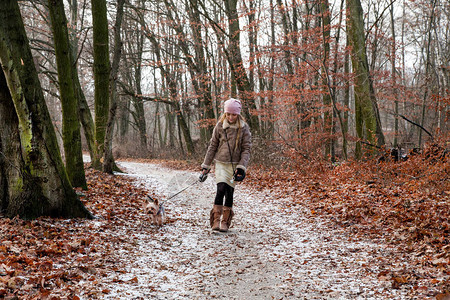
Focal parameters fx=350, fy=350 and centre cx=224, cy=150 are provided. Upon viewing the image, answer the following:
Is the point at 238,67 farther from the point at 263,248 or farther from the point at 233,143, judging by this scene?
the point at 263,248

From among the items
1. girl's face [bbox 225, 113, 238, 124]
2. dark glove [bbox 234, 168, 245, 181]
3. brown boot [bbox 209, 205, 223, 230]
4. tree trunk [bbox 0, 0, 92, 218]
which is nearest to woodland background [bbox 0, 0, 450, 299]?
tree trunk [bbox 0, 0, 92, 218]

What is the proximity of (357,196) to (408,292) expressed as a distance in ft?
15.0

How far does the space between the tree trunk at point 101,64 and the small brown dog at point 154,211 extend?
6280 millimetres

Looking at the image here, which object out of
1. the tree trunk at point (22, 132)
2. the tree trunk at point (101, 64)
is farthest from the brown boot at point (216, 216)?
the tree trunk at point (101, 64)

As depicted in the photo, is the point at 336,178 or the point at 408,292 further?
the point at 336,178

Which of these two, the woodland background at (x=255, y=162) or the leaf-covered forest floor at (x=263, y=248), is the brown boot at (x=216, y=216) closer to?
the leaf-covered forest floor at (x=263, y=248)

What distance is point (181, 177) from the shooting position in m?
15.5

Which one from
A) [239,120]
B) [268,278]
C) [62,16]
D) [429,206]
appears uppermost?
[62,16]

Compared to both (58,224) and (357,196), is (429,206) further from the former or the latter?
(58,224)

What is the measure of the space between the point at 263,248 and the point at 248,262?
2.28ft

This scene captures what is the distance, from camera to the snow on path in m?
3.79

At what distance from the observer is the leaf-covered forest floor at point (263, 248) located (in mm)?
3688

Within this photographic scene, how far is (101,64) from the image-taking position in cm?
1122

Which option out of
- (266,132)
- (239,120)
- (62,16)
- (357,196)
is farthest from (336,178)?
(62,16)
